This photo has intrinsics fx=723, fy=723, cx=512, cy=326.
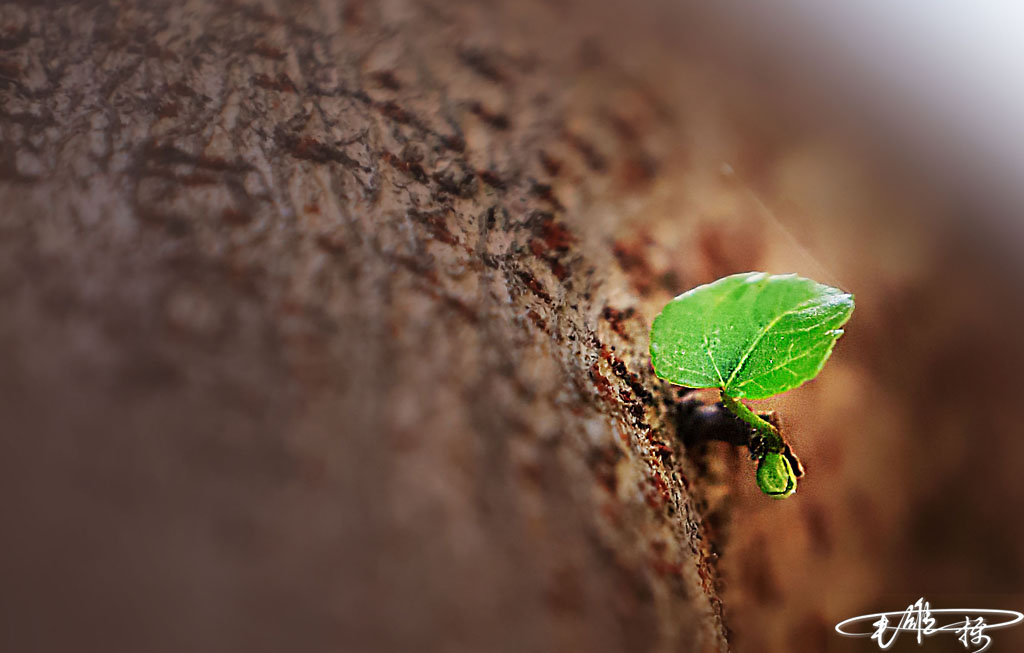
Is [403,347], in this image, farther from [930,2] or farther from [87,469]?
[930,2]

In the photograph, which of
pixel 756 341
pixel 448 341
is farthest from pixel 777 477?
pixel 448 341

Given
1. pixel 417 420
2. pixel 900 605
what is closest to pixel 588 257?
pixel 417 420
